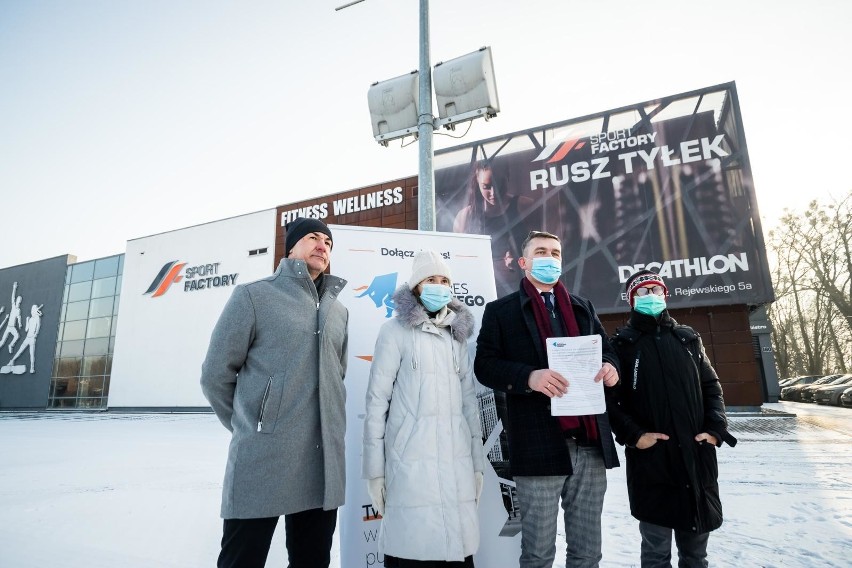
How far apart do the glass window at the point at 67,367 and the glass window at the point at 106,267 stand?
402 cm

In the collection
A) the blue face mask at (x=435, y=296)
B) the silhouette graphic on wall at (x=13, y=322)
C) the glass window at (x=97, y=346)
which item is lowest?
the blue face mask at (x=435, y=296)

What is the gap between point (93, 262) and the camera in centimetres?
2191

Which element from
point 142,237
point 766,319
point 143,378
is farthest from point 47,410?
point 766,319

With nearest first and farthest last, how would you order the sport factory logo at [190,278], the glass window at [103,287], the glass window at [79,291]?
1. the sport factory logo at [190,278]
2. the glass window at [103,287]
3. the glass window at [79,291]

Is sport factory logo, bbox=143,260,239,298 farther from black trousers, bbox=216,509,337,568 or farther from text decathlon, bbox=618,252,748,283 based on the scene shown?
black trousers, bbox=216,509,337,568

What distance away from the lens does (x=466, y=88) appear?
411 cm

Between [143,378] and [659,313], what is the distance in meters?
20.9

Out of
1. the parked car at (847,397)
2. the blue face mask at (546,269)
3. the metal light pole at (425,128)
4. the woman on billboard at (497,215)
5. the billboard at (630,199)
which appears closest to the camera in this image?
the blue face mask at (546,269)

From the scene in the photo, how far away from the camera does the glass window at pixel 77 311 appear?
21.4 m

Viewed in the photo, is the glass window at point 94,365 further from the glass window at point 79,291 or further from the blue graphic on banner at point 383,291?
the blue graphic on banner at point 383,291

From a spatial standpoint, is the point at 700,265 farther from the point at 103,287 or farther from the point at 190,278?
the point at 103,287

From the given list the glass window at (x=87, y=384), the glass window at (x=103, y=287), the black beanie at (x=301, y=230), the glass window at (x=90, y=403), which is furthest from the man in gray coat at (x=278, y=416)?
the glass window at (x=103, y=287)

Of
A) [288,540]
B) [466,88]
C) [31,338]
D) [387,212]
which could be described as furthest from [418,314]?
[31,338]

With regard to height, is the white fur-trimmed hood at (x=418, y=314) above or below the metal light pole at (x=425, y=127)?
below
